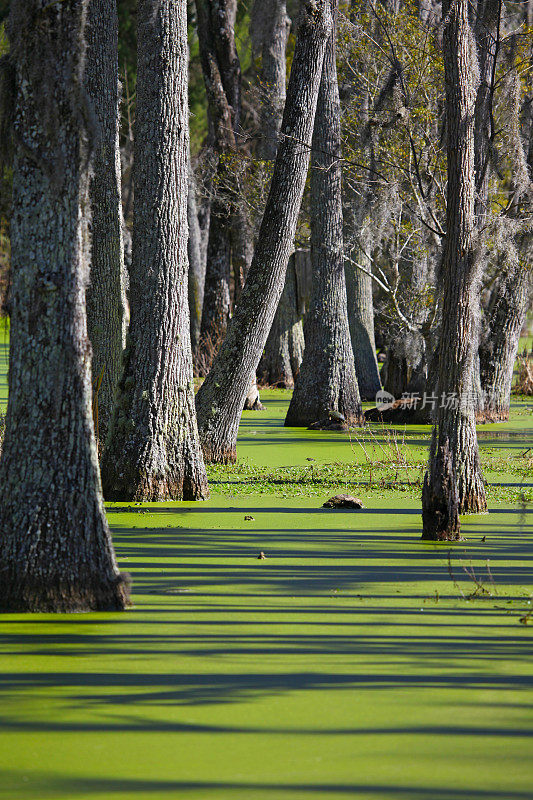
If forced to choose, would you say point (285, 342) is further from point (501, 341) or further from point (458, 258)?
point (458, 258)

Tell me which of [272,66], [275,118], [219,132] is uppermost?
[272,66]

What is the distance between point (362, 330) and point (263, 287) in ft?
25.3

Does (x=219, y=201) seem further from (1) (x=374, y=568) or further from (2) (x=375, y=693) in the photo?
(2) (x=375, y=693)

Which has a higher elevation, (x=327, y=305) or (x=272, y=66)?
(x=272, y=66)

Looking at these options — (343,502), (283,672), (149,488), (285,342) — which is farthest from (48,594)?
(285,342)

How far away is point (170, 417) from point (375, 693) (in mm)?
4792

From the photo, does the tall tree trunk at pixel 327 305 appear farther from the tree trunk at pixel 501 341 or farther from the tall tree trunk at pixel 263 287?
the tall tree trunk at pixel 263 287

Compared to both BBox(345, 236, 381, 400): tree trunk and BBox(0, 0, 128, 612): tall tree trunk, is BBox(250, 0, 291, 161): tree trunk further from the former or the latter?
BBox(0, 0, 128, 612): tall tree trunk

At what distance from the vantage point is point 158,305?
8844mm

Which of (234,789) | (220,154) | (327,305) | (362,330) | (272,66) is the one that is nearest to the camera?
(234,789)

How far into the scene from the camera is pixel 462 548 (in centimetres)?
720

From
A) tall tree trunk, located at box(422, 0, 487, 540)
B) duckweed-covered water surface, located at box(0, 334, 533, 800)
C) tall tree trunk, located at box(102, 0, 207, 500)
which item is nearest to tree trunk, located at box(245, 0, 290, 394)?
tall tree trunk, located at box(102, 0, 207, 500)

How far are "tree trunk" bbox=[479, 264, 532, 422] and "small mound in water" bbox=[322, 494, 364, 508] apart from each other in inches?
312

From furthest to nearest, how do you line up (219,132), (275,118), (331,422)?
(275,118)
(219,132)
(331,422)
